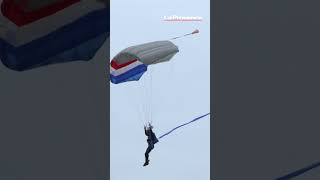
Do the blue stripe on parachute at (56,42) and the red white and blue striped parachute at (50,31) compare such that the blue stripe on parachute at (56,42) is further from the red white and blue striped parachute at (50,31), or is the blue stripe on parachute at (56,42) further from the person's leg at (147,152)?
the person's leg at (147,152)

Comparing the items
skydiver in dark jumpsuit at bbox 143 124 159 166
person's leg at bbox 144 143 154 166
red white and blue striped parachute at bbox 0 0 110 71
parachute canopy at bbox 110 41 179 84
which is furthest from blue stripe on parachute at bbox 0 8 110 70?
person's leg at bbox 144 143 154 166

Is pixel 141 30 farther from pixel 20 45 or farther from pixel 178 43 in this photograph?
pixel 20 45

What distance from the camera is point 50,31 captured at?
5.56 metres

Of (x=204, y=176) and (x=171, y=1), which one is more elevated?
(x=171, y=1)

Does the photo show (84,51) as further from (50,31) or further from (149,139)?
(149,139)

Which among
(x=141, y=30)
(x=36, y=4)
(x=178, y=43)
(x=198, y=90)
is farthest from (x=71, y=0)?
(x=198, y=90)

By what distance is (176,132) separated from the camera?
18.8 ft

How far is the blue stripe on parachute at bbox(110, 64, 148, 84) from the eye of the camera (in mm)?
5609

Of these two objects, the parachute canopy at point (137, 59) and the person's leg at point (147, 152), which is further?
the person's leg at point (147, 152)

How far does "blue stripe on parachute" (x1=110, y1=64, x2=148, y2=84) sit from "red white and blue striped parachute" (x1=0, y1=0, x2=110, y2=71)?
301 millimetres

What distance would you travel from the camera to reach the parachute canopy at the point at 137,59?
18.1 feet

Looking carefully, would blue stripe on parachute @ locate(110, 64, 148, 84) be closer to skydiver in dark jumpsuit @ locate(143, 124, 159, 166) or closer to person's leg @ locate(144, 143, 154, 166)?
skydiver in dark jumpsuit @ locate(143, 124, 159, 166)

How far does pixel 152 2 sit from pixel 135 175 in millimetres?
1510

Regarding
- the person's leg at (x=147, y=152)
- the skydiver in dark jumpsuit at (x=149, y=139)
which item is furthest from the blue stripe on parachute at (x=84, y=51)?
the person's leg at (x=147, y=152)
